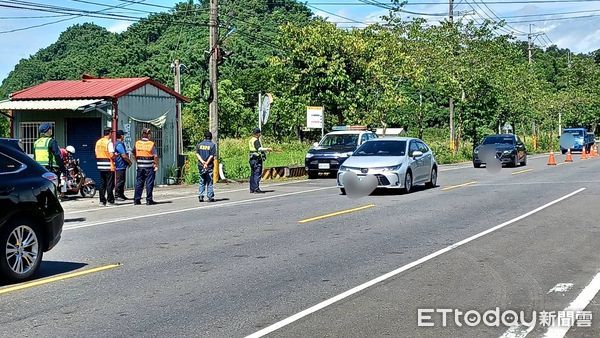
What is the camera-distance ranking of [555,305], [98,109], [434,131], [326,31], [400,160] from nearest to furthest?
[555,305] < [400,160] < [98,109] < [326,31] < [434,131]

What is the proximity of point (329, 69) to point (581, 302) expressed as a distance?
32.4 metres

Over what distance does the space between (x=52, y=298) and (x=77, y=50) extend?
69354 millimetres

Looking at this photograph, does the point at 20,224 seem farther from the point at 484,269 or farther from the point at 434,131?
the point at 434,131

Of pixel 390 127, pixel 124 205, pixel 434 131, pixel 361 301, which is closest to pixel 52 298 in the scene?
pixel 361 301

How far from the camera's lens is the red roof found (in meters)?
23.0

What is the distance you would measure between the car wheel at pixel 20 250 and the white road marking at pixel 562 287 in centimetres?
573

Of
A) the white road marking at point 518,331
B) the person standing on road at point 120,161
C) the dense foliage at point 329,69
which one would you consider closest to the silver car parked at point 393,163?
the person standing on road at point 120,161

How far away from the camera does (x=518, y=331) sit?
6.71 metres

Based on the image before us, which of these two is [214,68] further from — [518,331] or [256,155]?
[518,331]

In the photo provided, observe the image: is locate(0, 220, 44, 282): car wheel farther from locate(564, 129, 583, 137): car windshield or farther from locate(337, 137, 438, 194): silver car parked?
locate(564, 129, 583, 137): car windshield

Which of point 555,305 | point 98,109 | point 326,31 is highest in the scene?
point 326,31

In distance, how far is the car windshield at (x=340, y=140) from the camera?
2975 centimetres

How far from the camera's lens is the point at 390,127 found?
73.2 meters

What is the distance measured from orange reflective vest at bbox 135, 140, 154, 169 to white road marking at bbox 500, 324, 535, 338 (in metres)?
12.7
